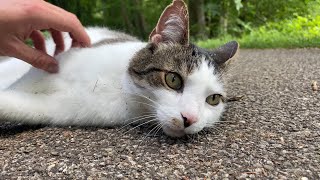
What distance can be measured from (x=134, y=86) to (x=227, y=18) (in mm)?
8875

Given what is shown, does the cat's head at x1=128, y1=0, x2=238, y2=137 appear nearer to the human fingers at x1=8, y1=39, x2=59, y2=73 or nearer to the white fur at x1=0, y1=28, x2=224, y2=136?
the white fur at x1=0, y1=28, x2=224, y2=136

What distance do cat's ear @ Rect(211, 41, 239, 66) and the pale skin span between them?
36.4 inches

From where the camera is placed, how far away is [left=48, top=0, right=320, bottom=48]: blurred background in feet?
27.8

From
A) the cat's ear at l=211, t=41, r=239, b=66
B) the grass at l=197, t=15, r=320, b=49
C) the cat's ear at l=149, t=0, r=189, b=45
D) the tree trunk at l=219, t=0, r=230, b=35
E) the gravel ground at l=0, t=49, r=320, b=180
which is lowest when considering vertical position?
the gravel ground at l=0, t=49, r=320, b=180

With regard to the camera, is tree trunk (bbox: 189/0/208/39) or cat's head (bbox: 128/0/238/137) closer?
cat's head (bbox: 128/0/238/137)

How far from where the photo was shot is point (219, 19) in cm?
1104

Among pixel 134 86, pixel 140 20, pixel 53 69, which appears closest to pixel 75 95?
pixel 53 69

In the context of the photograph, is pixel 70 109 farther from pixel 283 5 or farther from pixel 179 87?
pixel 283 5

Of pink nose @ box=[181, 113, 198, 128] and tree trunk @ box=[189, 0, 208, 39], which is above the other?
tree trunk @ box=[189, 0, 208, 39]

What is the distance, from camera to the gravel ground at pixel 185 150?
181cm

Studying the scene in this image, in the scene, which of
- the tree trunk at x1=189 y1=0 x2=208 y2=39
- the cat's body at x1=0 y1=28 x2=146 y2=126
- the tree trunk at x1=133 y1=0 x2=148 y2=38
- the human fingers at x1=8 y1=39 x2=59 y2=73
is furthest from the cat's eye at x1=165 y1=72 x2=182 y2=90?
the tree trunk at x1=133 y1=0 x2=148 y2=38

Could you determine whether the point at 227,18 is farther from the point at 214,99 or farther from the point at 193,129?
the point at 193,129

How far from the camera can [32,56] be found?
2420 mm

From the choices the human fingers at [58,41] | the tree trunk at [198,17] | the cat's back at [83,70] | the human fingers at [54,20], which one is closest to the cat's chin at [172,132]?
the cat's back at [83,70]
